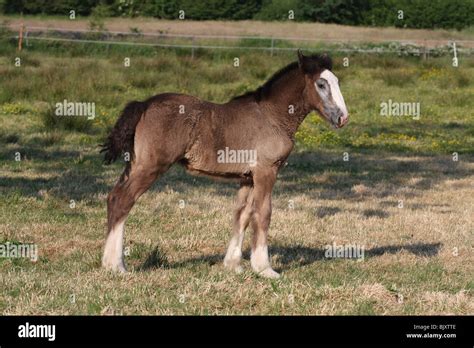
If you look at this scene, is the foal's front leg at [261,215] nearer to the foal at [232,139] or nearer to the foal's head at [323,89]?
the foal at [232,139]

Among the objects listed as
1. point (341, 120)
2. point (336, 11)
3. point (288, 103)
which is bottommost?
point (341, 120)

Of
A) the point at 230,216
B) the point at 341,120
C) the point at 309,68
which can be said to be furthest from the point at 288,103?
the point at 230,216

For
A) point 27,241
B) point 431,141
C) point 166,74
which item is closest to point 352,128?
point 431,141

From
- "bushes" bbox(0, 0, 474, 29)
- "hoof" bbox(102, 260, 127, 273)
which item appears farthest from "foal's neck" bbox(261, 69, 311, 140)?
"bushes" bbox(0, 0, 474, 29)

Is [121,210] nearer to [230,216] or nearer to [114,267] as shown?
[114,267]

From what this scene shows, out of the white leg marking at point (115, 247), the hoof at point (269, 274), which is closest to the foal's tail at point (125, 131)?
the white leg marking at point (115, 247)

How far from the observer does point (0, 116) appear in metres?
20.5

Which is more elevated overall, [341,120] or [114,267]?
[341,120]

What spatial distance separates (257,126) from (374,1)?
58686 mm

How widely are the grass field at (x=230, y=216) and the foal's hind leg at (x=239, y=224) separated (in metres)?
0.17

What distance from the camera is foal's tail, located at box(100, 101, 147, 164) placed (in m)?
8.55

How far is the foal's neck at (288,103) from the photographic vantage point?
9.16 metres

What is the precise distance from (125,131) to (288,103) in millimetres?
1779

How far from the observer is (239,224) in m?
9.31
